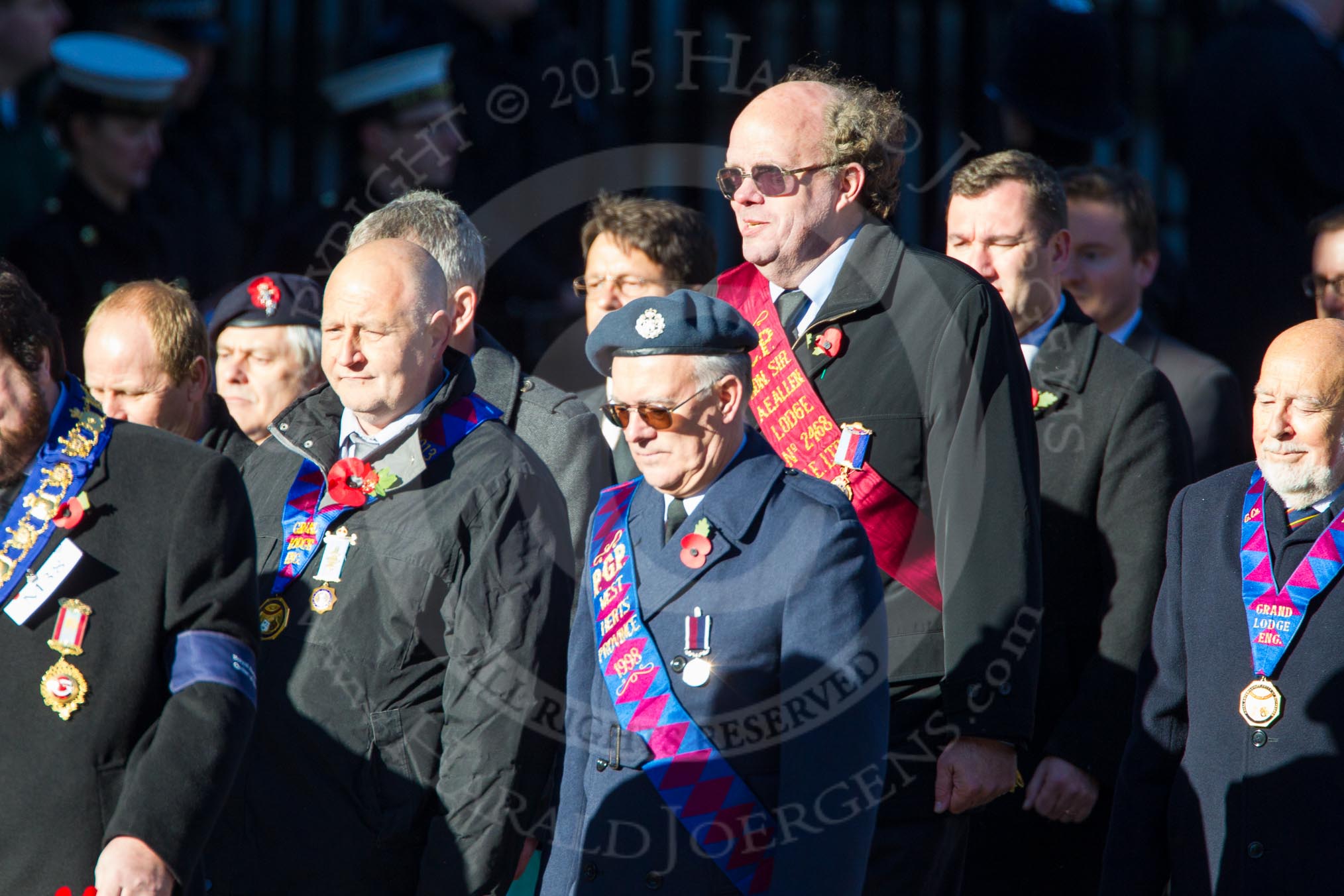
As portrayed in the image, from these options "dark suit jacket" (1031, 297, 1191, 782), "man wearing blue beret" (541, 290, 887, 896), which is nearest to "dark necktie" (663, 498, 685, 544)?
"man wearing blue beret" (541, 290, 887, 896)

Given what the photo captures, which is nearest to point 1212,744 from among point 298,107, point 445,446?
point 445,446

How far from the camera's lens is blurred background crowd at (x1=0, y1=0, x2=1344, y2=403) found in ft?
20.9

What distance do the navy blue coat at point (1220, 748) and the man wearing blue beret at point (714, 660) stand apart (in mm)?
728

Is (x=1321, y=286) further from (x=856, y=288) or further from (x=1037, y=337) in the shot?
(x=856, y=288)

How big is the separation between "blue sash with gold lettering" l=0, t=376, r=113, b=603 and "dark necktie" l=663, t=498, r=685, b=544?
1000 millimetres

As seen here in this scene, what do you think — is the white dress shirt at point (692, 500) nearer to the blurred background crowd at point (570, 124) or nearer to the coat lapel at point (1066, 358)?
the coat lapel at point (1066, 358)

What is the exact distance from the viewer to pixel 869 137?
3961mm

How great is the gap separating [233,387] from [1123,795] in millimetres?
2539

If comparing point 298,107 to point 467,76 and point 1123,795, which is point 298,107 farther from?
point 1123,795

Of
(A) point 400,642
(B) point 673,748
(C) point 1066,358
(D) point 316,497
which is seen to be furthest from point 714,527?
(C) point 1066,358

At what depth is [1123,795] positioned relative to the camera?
12.1ft

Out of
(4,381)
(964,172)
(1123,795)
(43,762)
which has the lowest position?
(1123,795)

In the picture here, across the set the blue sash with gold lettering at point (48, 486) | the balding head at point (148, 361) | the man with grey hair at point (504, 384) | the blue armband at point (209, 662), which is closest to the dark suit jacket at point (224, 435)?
the balding head at point (148, 361)

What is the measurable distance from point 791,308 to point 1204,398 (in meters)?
1.70
